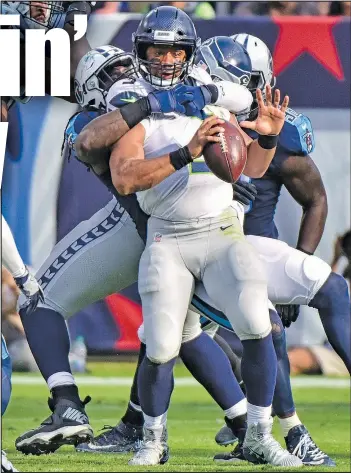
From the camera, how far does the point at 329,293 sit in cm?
525

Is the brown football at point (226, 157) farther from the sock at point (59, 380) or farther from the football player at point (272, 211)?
the sock at point (59, 380)

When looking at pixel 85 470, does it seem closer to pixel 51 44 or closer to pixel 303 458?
pixel 303 458

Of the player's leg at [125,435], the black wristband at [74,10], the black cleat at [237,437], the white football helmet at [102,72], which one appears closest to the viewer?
the black cleat at [237,437]

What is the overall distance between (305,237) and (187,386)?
2784 mm

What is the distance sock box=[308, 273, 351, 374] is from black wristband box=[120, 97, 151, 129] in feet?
3.33

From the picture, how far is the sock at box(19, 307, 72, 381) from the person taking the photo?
543 centimetres

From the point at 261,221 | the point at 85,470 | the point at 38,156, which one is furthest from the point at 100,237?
the point at 38,156

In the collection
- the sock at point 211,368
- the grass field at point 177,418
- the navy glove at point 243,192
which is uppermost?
the navy glove at point 243,192

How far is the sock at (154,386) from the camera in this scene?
15.9ft

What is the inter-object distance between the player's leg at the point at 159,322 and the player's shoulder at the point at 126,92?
46cm

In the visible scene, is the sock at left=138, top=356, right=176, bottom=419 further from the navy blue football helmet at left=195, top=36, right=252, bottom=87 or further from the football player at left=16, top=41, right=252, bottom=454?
the navy blue football helmet at left=195, top=36, right=252, bottom=87

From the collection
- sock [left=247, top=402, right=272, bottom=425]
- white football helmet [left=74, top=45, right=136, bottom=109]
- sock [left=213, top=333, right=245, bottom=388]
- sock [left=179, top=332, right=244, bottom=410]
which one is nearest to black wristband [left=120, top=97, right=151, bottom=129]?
white football helmet [left=74, top=45, right=136, bottom=109]

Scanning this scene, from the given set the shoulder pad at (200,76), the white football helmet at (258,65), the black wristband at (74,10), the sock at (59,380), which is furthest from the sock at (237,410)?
the black wristband at (74,10)

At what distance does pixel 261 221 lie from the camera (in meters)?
5.81
